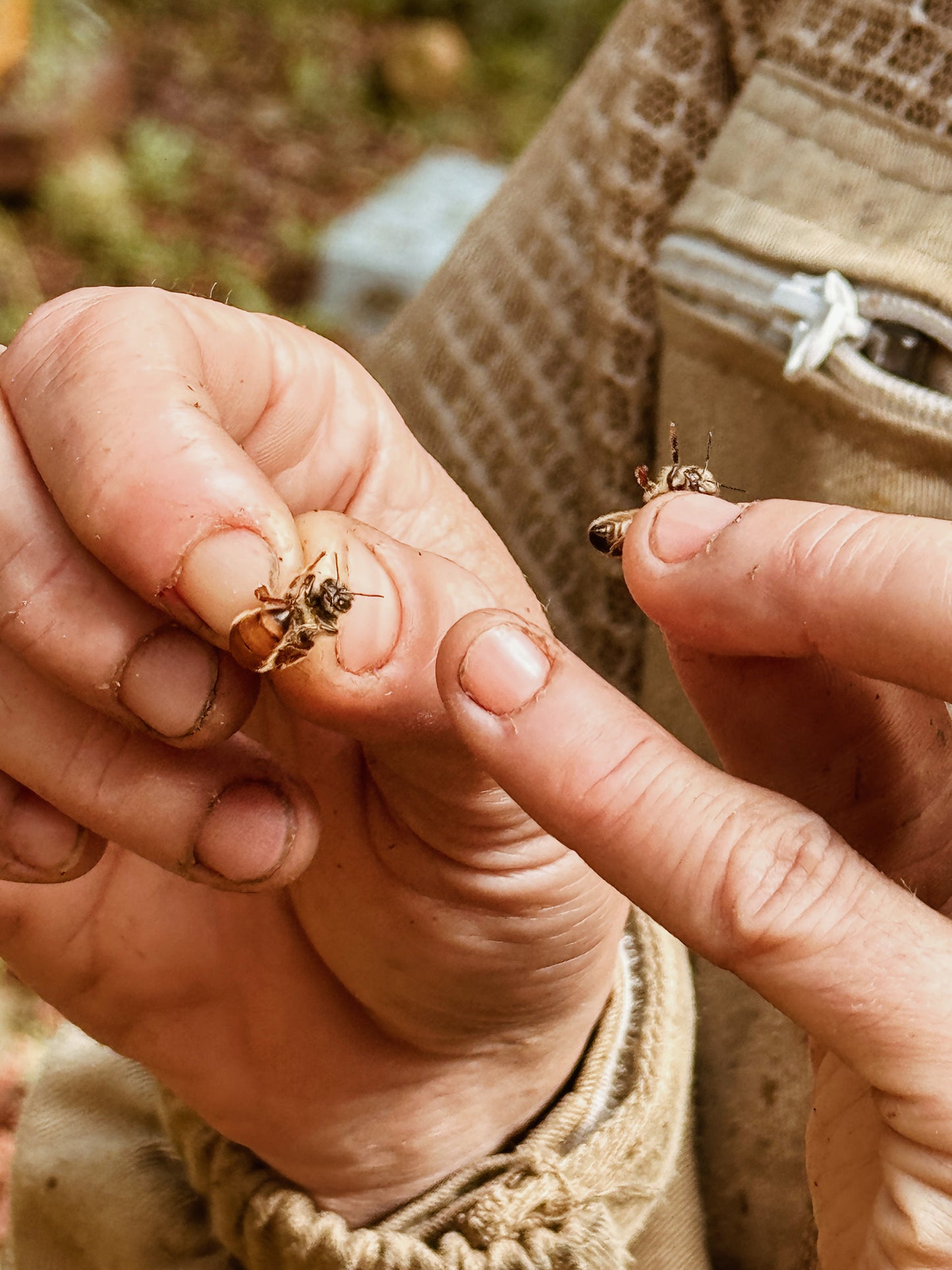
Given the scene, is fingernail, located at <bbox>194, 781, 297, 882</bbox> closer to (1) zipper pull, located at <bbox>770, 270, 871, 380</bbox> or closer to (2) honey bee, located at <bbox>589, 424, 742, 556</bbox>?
(2) honey bee, located at <bbox>589, 424, 742, 556</bbox>

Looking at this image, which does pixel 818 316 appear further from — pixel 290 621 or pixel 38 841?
pixel 38 841

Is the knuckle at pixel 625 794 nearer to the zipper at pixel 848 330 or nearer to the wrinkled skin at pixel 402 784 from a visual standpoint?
the wrinkled skin at pixel 402 784

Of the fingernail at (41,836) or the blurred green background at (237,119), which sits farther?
the blurred green background at (237,119)

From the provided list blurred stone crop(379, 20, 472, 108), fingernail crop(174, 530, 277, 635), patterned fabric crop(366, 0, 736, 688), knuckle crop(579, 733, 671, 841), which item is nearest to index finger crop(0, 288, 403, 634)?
fingernail crop(174, 530, 277, 635)

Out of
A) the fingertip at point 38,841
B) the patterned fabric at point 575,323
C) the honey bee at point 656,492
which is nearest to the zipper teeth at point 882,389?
the honey bee at point 656,492

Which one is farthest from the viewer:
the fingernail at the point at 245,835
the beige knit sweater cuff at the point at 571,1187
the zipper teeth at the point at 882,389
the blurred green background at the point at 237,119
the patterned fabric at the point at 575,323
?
the blurred green background at the point at 237,119

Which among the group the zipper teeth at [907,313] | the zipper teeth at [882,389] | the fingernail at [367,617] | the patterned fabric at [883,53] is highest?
the patterned fabric at [883,53]
